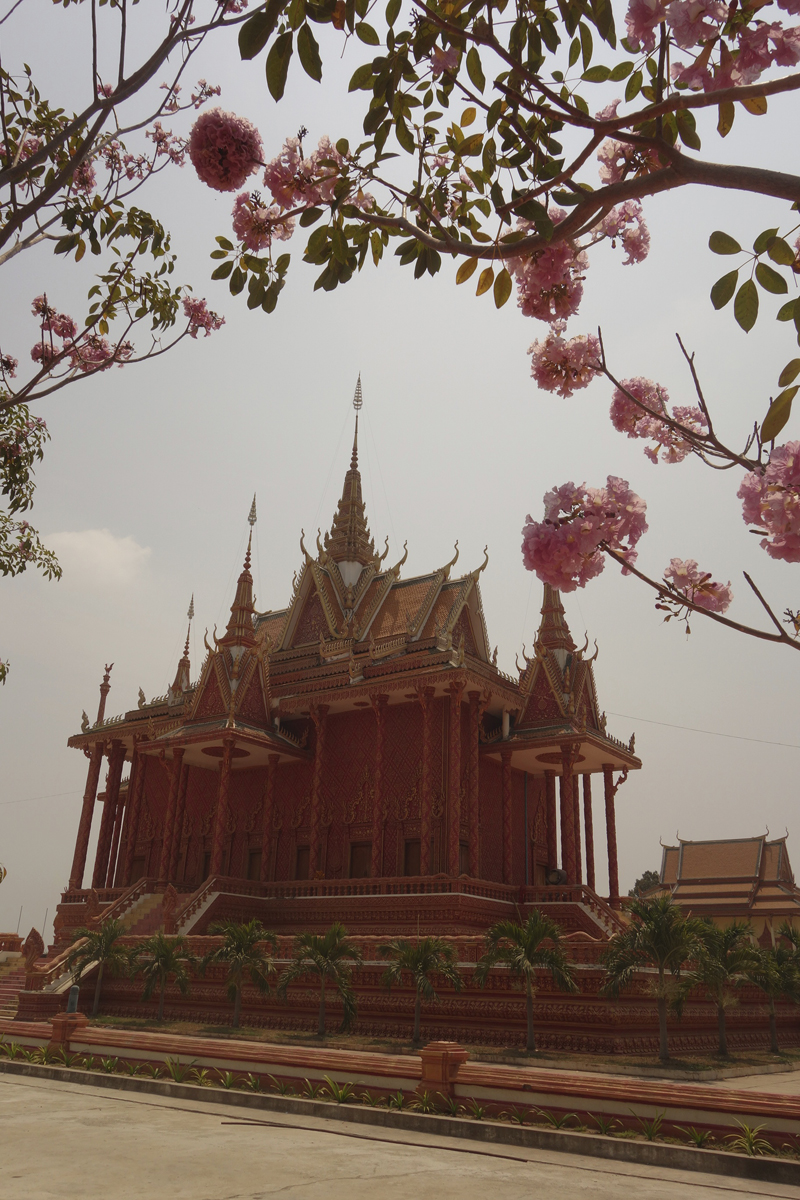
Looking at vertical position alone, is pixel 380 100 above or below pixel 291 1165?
above

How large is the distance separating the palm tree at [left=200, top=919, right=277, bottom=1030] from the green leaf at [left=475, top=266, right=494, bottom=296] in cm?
1394

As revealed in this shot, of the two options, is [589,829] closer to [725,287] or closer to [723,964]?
[723,964]

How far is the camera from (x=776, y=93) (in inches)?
121

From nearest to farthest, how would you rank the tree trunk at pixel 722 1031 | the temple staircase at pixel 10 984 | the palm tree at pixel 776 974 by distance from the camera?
the tree trunk at pixel 722 1031
the palm tree at pixel 776 974
the temple staircase at pixel 10 984

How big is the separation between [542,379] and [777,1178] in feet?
20.8

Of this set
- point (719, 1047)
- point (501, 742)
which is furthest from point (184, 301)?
point (501, 742)

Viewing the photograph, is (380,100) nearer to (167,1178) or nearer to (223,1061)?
(167,1178)

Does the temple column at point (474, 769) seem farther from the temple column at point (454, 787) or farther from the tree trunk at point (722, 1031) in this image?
the tree trunk at point (722, 1031)

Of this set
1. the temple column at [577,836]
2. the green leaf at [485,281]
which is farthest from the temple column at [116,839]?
A: the green leaf at [485,281]

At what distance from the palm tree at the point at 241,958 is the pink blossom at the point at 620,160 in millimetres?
14113

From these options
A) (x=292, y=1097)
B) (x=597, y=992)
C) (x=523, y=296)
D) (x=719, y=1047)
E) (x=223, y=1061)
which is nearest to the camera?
(x=523, y=296)

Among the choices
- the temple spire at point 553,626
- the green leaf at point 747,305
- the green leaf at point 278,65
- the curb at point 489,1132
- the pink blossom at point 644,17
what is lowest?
the curb at point 489,1132

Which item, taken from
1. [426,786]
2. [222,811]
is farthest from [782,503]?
[222,811]

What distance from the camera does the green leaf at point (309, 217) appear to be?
161 inches
